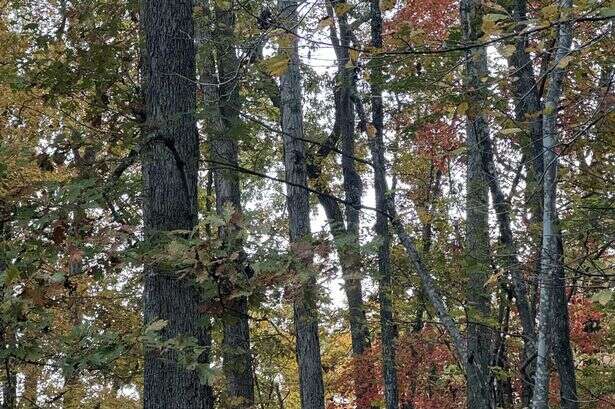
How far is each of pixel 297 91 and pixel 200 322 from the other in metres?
5.41

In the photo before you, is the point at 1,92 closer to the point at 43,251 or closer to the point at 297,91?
the point at 297,91

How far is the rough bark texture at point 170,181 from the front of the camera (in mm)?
5180

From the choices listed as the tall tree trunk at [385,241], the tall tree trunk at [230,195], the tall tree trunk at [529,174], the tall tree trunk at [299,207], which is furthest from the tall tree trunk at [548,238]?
the tall tree trunk at [299,207]

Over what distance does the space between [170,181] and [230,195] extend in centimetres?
630

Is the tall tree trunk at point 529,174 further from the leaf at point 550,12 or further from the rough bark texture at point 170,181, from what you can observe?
the leaf at point 550,12

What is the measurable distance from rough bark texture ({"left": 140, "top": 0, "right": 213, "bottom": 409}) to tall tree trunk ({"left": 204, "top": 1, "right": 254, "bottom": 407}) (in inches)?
10.3

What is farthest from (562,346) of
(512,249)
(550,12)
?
(550,12)

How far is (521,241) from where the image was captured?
796cm

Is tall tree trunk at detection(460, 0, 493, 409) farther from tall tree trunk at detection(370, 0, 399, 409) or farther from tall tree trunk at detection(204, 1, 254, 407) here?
tall tree trunk at detection(204, 1, 254, 407)

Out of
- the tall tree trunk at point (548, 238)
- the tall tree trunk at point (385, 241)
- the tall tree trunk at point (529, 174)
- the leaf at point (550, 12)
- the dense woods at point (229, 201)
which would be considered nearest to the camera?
the leaf at point (550, 12)

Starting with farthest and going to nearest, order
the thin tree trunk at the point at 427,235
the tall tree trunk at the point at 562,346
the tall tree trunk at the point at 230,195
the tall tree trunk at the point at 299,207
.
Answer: the thin tree trunk at the point at 427,235
the tall tree trunk at the point at 299,207
the tall tree trunk at the point at 562,346
the tall tree trunk at the point at 230,195

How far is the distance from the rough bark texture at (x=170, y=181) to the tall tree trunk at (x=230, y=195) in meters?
0.26

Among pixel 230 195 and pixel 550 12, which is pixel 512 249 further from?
pixel 230 195

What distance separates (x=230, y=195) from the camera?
38.7 ft
